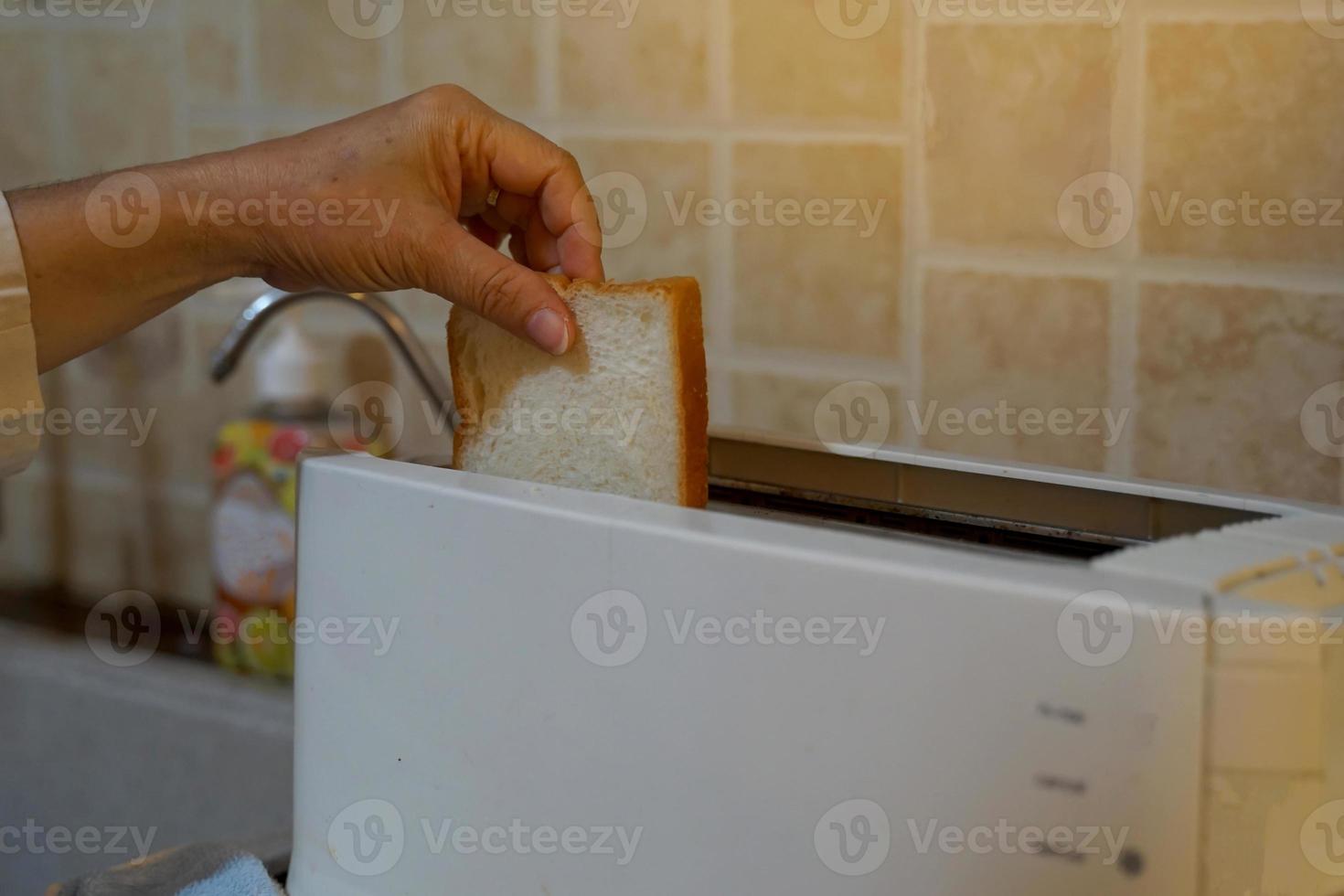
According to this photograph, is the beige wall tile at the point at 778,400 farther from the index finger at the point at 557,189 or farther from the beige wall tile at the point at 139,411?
the beige wall tile at the point at 139,411

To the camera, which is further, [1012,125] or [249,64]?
[249,64]

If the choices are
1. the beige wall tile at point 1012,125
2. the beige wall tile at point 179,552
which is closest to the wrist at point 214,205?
the beige wall tile at point 1012,125

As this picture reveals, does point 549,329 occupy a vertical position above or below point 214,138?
below

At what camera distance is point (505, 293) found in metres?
0.66

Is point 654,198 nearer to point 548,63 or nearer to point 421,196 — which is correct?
point 548,63

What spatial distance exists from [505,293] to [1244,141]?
44 cm

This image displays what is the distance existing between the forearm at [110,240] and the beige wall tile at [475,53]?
0.39m

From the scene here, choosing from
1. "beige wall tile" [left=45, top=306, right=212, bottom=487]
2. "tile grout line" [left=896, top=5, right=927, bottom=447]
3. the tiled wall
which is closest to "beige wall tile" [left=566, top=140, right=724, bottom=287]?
the tiled wall

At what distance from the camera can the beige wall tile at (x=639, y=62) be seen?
1.01 meters

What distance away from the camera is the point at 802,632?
490 millimetres

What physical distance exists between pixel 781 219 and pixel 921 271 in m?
0.12

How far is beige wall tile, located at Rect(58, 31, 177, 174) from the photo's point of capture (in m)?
1.33

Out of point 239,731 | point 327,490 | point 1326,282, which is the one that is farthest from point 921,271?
point 239,731

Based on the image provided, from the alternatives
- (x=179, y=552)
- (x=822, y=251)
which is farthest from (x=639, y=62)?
(x=179, y=552)
